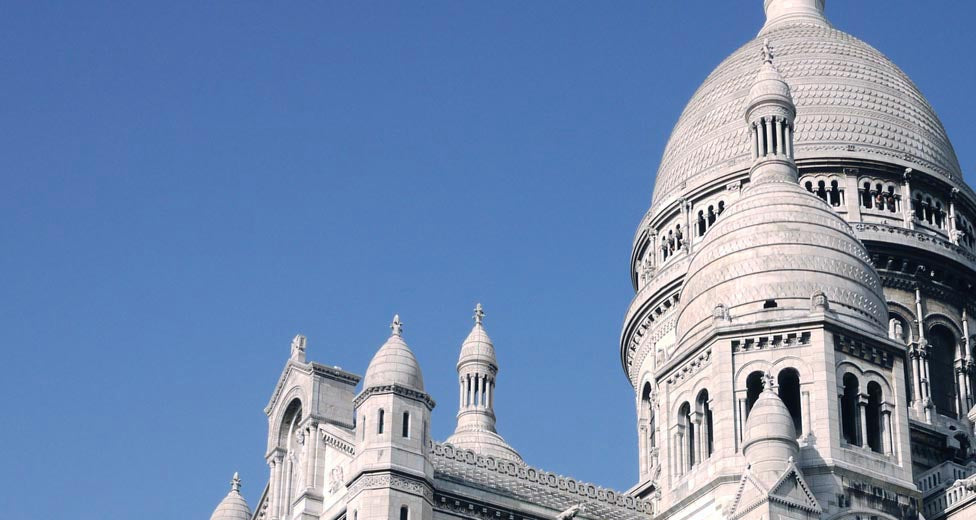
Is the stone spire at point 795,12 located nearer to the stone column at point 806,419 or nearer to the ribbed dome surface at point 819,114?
the ribbed dome surface at point 819,114

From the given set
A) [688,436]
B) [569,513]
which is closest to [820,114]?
[688,436]

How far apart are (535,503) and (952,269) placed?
25.1 metres

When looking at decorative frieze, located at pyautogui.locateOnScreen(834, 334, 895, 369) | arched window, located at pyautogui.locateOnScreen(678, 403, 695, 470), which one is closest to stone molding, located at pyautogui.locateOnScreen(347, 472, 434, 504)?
arched window, located at pyautogui.locateOnScreen(678, 403, 695, 470)

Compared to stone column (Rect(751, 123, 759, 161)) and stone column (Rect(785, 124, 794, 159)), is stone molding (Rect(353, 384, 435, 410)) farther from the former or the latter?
stone column (Rect(785, 124, 794, 159))

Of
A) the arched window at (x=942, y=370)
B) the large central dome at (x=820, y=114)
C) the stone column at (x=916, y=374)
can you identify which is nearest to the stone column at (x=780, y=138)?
the large central dome at (x=820, y=114)

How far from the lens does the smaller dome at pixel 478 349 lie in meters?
78.9

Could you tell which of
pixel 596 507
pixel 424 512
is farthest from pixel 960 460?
pixel 424 512

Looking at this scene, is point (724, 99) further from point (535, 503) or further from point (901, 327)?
point (535, 503)

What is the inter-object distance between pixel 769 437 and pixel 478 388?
78.3ft

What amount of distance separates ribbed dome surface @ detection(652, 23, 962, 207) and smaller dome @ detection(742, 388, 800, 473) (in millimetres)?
24064

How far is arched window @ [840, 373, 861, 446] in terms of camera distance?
197ft

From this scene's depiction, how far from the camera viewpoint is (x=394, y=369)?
192 feet

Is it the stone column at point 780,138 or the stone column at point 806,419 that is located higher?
the stone column at point 780,138

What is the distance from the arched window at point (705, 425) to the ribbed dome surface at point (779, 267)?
266 centimetres
